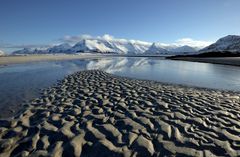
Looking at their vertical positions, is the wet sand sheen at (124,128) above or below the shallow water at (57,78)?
above

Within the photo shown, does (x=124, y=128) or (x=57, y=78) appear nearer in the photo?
(x=124, y=128)

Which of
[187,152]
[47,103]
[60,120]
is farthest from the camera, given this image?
[47,103]

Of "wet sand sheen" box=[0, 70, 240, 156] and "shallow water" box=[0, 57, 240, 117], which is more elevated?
"wet sand sheen" box=[0, 70, 240, 156]

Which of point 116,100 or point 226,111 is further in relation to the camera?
point 116,100

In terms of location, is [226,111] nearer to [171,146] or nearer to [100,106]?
[171,146]

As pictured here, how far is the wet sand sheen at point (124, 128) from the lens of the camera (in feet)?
19.4

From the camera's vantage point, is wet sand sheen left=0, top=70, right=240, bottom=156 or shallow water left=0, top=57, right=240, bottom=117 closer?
wet sand sheen left=0, top=70, right=240, bottom=156

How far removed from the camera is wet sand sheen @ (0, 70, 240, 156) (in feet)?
19.4

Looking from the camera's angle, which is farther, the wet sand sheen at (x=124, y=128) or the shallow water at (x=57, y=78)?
the shallow water at (x=57, y=78)

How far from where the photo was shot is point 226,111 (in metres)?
9.56

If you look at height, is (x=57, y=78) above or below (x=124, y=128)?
below

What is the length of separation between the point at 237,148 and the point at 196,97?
666 centimetres

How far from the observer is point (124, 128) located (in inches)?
295


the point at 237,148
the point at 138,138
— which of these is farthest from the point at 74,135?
the point at 237,148
